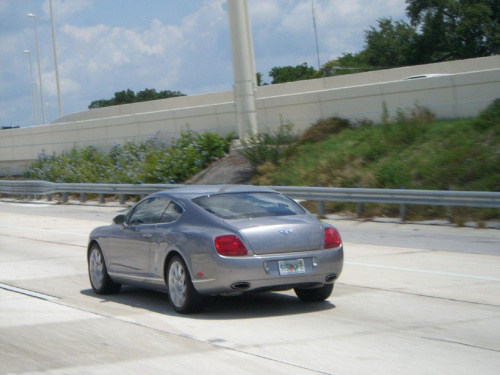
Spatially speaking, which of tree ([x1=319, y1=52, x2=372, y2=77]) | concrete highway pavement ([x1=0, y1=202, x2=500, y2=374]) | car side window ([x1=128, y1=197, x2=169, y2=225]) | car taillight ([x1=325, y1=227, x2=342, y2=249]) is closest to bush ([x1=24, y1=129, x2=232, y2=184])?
concrete highway pavement ([x1=0, y1=202, x2=500, y2=374])

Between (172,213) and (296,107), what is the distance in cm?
1959

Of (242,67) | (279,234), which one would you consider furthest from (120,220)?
(242,67)

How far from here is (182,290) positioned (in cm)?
935

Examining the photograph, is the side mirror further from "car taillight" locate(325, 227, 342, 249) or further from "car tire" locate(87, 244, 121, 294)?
"car taillight" locate(325, 227, 342, 249)

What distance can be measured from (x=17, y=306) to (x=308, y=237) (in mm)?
4027

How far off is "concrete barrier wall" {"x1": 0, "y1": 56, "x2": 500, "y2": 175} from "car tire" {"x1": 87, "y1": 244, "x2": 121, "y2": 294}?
15214 millimetres

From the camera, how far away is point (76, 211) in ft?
94.1

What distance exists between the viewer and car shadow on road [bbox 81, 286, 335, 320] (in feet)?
30.9

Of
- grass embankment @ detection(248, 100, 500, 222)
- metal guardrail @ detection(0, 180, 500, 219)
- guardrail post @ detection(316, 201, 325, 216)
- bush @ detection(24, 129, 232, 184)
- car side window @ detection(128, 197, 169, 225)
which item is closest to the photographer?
car side window @ detection(128, 197, 169, 225)

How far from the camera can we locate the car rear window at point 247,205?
9.50 m

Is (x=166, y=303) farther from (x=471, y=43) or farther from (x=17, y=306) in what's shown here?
(x=471, y=43)

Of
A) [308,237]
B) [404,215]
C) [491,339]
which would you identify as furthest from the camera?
[404,215]

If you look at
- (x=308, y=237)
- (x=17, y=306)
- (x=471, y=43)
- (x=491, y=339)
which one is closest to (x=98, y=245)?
(x=17, y=306)

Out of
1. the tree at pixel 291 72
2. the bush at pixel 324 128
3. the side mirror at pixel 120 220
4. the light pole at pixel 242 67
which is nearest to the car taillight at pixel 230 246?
the side mirror at pixel 120 220
